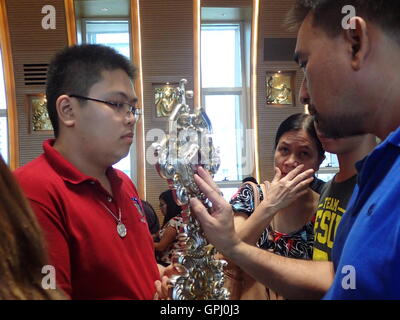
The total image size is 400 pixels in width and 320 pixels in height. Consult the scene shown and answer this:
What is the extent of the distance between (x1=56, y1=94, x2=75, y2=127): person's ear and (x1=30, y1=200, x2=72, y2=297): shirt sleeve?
1.35 feet

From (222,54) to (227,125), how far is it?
1371mm

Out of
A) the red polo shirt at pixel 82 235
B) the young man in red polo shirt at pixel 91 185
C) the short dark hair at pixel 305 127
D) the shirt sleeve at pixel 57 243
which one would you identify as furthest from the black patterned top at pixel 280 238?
the shirt sleeve at pixel 57 243

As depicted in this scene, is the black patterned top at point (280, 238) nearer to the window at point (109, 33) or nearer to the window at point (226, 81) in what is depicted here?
the window at point (226, 81)

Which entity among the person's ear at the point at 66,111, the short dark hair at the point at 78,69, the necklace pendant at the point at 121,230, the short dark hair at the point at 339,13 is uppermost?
the short dark hair at the point at 339,13

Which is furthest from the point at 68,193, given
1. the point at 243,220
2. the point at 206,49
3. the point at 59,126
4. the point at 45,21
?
the point at 206,49

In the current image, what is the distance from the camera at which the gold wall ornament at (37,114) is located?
7664 millimetres

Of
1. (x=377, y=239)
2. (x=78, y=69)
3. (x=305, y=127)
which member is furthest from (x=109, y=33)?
(x=377, y=239)

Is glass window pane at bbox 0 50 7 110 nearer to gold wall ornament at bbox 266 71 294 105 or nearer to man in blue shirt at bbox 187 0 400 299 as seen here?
gold wall ornament at bbox 266 71 294 105

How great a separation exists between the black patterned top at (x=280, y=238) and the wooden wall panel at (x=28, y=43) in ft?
20.6

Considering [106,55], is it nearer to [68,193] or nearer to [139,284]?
[68,193]

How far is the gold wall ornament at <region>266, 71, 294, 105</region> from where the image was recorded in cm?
777

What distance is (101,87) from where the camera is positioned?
5.43ft

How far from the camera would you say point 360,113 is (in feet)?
3.68

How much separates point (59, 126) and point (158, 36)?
6.35 metres
